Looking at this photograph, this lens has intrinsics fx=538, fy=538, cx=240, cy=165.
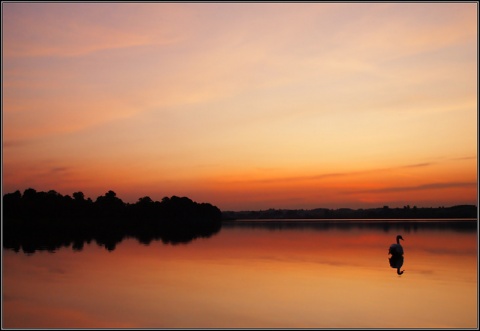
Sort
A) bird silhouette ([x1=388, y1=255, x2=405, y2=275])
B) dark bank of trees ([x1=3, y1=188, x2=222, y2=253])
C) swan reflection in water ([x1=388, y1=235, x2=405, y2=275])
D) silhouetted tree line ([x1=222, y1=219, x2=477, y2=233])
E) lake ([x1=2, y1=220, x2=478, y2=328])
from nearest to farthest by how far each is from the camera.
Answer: lake ([x1=2, y1=220, x2=478, y2=328]), bird silhouette ([x1=388, y1=255, x2=405, y2=275]), swan reflection in water ([x1=388, y1=235, x2=405, y2=275]), dark bank of trees ([x1=3, y1=188, x2=222, y2=253]), silhouetted tree line ([x1=222, y1=219, x2=477, y2=233])

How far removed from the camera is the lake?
1540cm

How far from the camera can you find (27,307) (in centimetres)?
1691

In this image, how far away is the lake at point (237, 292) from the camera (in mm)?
15398

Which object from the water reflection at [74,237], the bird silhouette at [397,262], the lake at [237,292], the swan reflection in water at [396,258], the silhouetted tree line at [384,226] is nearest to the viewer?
the lake at [237,292]

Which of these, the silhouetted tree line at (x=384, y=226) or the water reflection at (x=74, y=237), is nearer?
the water reflection at (x=74, y=237)

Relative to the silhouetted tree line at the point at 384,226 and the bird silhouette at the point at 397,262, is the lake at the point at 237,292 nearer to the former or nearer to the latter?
the bird silhouette at the point at 397,262

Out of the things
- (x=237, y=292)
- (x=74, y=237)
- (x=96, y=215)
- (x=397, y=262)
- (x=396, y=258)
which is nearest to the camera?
(x=237, y=292)

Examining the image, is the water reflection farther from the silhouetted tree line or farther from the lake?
the silhouetted tree line

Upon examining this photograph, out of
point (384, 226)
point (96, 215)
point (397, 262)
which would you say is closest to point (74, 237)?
point (397, 262)

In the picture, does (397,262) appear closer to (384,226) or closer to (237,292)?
(237,292)

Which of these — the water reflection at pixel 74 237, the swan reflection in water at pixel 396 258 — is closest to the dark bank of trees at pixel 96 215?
the water reflection at pixel 74 237

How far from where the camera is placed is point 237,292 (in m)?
19.8

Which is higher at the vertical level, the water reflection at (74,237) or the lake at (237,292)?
the water reflection at (74,237)

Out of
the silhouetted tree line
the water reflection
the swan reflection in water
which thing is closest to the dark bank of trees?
the water reflection
